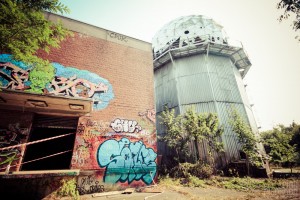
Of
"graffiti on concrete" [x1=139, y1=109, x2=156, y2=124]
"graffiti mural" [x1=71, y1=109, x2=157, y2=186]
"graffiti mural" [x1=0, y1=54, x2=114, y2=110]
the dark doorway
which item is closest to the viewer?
"graffiti mural" [x1=0, y1=54, x2=114, y2=110]

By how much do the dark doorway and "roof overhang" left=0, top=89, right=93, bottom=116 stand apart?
49 cm

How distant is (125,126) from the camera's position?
871cm

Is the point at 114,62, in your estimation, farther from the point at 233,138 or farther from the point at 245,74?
the point at 245,74

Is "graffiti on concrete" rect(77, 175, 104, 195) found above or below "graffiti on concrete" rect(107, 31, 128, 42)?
below

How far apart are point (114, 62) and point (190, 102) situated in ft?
26.3

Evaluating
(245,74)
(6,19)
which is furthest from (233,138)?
(6,19)

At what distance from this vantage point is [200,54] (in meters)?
16.3

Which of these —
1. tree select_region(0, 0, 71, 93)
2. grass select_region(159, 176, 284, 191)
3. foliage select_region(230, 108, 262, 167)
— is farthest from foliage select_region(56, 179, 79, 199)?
foliage select_region(230, 108, 262, 167)

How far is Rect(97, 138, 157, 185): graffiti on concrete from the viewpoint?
7.71 m

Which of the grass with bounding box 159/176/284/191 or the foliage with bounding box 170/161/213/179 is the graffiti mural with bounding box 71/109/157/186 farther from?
the foliage with bounding box 170/161/213/179

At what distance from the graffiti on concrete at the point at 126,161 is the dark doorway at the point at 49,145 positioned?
1908 millimetres

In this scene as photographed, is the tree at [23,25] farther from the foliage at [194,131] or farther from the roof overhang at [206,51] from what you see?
the roof overhang at [206,51]

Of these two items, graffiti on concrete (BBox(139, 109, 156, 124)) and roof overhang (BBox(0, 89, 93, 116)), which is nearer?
roof overhang (BBox(0, 89, 93, 116))

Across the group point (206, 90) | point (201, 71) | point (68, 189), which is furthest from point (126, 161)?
point (201, 71)
